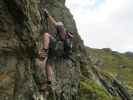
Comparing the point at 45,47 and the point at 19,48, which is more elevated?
the point at 45,47

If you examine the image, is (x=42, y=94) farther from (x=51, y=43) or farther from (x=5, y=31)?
(x=5, y=31)

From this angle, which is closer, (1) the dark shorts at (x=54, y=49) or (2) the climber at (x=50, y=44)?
(2) the climber at (x=50, y=44)

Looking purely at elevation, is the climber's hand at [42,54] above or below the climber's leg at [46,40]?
below

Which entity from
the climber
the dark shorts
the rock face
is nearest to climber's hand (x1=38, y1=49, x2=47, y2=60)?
the climber

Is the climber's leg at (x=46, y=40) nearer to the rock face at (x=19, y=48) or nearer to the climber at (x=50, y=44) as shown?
the climber at (x=50, y=44)

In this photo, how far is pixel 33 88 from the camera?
28.1 metres

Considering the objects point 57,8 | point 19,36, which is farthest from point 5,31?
point 57,8

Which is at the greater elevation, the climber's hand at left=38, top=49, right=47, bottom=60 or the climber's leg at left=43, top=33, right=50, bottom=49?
the climber's leg at left=43, top=33, right=50, bottom=49

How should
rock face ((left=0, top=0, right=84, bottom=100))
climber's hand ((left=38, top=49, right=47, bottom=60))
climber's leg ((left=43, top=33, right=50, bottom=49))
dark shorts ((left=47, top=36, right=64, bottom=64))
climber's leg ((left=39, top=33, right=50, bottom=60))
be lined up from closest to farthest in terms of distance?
rock face ((left=0, top=0, right=84, bottom=100)) → climber's hand ((left=38, top=49, right=47, bottom=60)) → climber's leg ((left=39, top=33, right=50, bottom=60)) → climber's leg ((left=43, top=33, right=50, bottom=49)) → dark shorts ((left=47, top=36, right=64, bottom=64))

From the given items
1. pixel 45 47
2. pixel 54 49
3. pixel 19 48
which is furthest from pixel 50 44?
pixel 19 48

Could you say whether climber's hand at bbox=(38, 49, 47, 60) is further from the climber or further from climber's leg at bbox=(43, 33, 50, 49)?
climber's leg at bbox=(43, 33, 50, 49)

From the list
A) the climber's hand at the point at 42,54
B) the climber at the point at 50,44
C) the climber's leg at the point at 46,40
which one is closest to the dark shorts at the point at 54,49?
the climber at the point at 50,44

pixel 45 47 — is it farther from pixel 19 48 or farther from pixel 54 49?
pixel 19 48

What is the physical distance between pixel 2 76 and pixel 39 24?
6.47m
